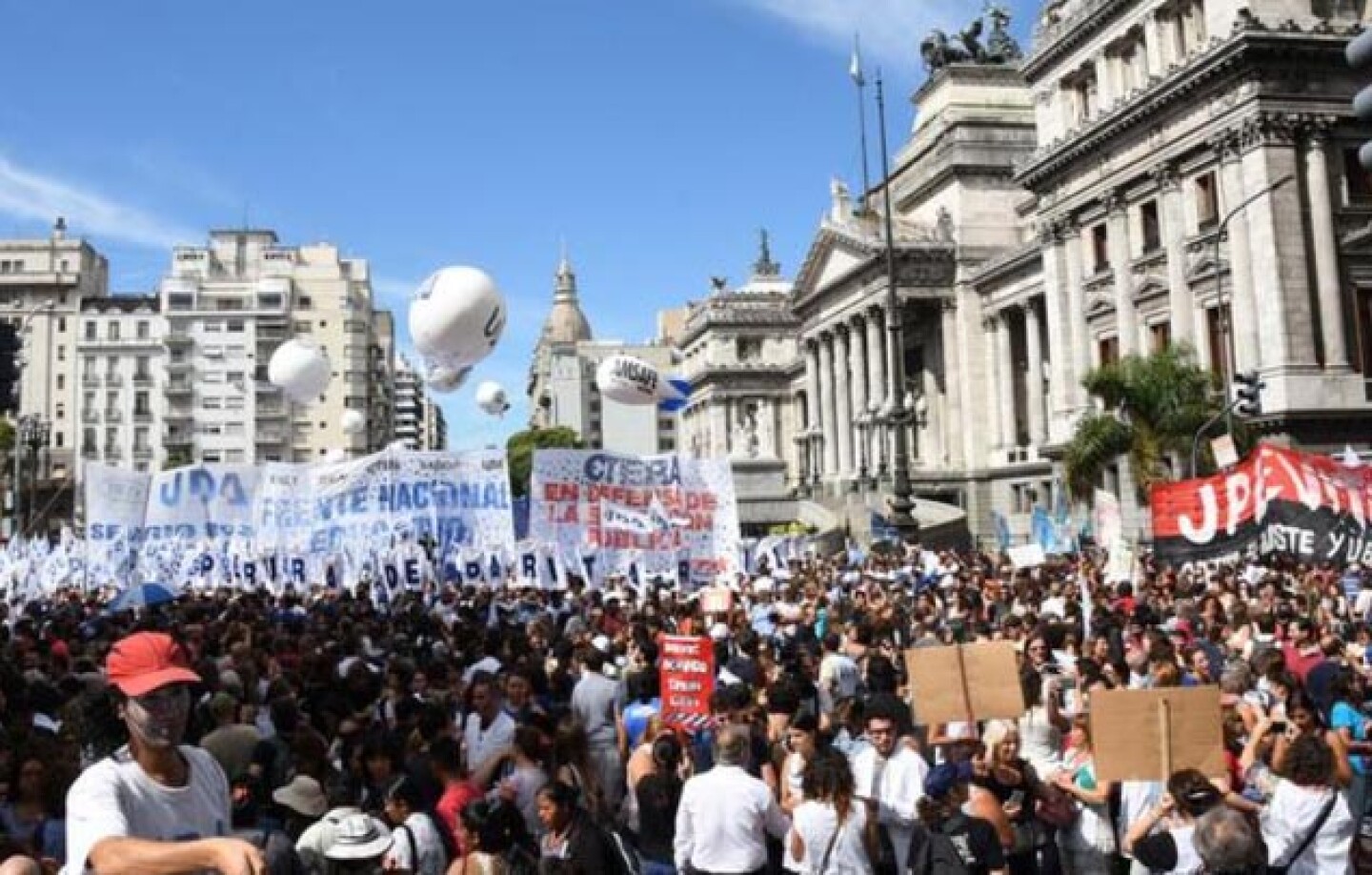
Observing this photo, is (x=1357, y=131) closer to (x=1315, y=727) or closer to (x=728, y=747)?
(x=1315, y=727)

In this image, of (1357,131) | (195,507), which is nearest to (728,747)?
(195,507)

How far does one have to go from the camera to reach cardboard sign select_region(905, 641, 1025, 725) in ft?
25.4

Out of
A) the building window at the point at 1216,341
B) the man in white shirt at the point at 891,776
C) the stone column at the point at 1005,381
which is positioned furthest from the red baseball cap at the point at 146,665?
the stone column at the point at 1005,381

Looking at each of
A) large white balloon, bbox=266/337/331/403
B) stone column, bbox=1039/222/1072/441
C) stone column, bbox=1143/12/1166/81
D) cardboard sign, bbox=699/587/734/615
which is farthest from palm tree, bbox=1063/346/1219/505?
cardboard sign, bbox=699/587/734/615

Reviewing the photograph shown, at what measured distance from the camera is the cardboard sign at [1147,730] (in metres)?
6.57

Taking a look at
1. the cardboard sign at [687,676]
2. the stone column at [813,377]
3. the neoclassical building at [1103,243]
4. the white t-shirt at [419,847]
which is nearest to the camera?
the white t-shirt at [419,847]

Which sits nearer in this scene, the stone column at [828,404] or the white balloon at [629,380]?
the white balloon at [629,380]

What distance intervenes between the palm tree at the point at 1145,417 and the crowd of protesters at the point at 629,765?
22.1 metres

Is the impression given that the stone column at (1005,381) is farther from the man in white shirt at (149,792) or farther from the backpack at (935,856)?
the man in white shirt at (149,792)

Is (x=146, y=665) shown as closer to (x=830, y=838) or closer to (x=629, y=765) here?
(x=830, y=838)

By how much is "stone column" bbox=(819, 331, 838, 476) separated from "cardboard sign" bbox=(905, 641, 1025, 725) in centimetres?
6480

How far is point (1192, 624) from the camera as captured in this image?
47.6 feet

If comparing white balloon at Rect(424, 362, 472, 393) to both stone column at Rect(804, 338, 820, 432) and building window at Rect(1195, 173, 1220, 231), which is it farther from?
stone column at Rect(804, 338, 820, 432)

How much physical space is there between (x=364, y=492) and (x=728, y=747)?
46.1 feet
